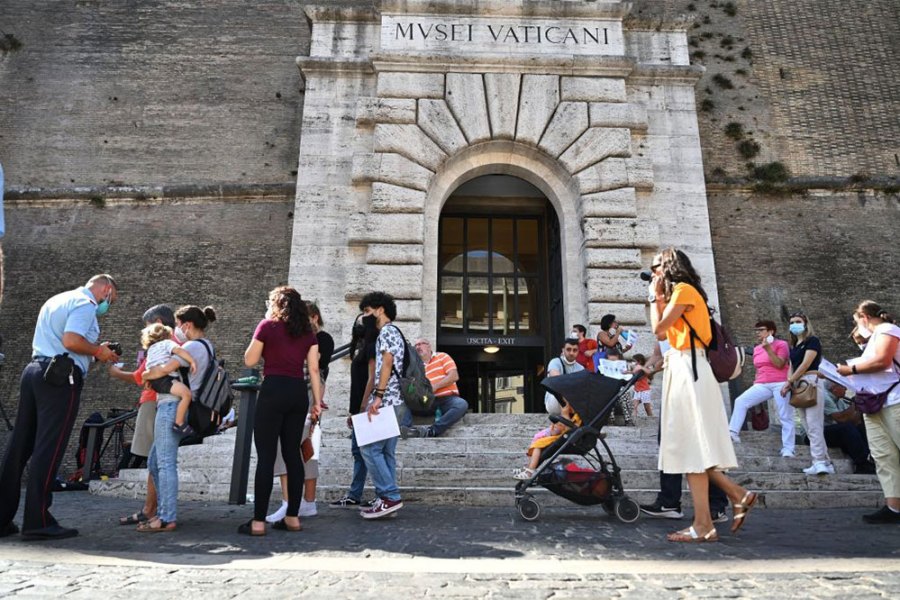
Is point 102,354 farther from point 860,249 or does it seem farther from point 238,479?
point 860,249

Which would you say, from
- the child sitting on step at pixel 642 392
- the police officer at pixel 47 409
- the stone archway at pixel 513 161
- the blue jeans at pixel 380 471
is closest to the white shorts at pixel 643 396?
the child sitting on step at pixel 642 392

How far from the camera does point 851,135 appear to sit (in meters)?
13.1

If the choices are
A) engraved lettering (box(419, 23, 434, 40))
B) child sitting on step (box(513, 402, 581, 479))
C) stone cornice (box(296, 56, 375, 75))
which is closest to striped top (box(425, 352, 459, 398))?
child sitting on step (box(513, 402, 581, 479))

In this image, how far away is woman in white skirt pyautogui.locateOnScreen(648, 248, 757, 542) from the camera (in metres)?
3.80

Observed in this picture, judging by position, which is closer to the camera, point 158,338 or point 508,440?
point 158,338

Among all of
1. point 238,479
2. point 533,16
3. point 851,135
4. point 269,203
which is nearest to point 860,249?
point 851,135

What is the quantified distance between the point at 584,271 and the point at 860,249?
607 centimetres

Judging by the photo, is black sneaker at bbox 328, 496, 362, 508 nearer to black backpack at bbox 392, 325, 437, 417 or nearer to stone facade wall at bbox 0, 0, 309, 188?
black backpack at bbox 392, 325, 437, 417

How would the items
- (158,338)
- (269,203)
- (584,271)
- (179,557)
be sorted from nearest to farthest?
1. (179,557)
2. (158,338)
3. (584,271)
4. (269,203)

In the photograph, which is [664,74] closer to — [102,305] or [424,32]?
[424,32]

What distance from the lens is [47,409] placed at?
4.05m

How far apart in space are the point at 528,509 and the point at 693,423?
4.53 feet

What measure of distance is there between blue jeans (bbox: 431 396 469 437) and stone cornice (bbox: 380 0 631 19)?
670 cm

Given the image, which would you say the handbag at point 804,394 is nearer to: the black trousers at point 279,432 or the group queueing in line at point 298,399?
the group queueing in line at point 298,399
